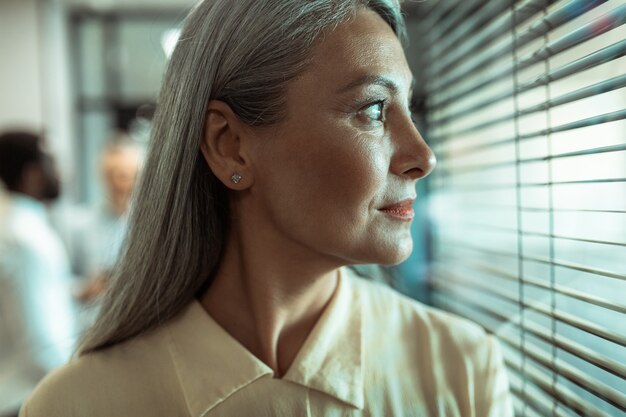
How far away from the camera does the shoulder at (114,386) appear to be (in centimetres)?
103

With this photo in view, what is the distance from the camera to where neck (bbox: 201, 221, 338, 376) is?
1.09m

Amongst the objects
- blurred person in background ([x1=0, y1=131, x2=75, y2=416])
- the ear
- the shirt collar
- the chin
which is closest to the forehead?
the ear

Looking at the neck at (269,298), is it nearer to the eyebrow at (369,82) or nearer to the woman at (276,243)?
the woman at (276,243)

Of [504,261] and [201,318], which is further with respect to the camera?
[504,261]

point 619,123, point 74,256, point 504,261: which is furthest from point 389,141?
point 74,256

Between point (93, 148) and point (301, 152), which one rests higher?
point (93, 148)

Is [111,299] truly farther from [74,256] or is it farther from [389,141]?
[74,256]

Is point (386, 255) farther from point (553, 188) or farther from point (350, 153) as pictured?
point (553, 188)

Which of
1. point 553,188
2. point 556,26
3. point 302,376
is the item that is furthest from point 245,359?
point 556,26

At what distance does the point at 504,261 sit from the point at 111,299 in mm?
900

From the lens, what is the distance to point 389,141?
1014 millimetres

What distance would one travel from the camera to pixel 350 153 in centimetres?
98

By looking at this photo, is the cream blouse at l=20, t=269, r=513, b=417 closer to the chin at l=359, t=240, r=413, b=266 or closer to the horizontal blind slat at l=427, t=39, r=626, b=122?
the chin at l=359, t=240, r=413, b=266

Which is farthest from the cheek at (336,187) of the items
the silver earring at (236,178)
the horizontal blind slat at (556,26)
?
the horizontal blind slat at (556,26)
